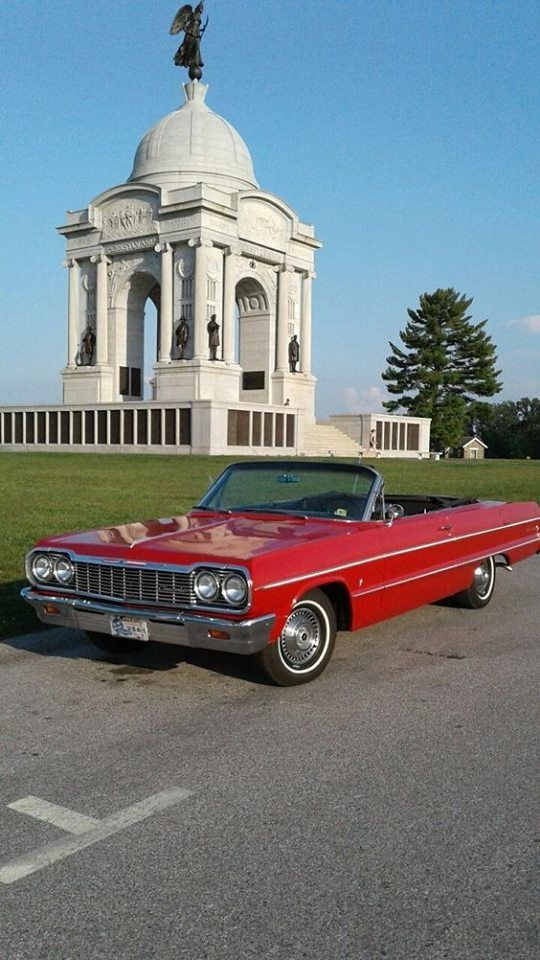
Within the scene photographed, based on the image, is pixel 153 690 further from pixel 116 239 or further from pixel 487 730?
pixel 116 239

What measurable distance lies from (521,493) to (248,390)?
1601 inches

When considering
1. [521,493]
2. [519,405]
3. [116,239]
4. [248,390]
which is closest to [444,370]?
[248,390]

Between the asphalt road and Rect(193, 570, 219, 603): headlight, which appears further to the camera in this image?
Rect(193, 570, 219, 603): headlight

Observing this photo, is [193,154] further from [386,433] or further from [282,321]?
[386,433]

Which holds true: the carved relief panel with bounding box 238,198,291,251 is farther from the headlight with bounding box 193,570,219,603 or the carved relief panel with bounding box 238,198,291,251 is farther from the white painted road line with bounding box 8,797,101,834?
the white painted road line with bounding box 8,797,101,834

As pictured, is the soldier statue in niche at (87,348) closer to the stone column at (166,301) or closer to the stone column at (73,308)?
the stone column at (73,308)

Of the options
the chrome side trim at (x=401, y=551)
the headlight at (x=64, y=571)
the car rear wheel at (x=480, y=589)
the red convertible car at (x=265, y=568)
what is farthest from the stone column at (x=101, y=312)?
the headlight at (x=64, y=571)

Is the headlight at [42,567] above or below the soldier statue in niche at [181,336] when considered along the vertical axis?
below

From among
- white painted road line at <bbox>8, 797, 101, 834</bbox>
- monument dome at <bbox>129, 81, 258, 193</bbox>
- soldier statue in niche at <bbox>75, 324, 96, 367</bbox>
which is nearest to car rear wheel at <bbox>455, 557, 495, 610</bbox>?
white painted road line at <bbox>8, 797, 101, 834</bbox>

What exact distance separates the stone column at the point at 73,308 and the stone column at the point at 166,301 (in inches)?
291

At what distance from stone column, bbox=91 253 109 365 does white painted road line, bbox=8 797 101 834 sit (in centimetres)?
5530

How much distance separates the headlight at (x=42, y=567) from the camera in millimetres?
5637

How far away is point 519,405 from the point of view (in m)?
111

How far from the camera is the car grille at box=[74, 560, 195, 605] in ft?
16.6
